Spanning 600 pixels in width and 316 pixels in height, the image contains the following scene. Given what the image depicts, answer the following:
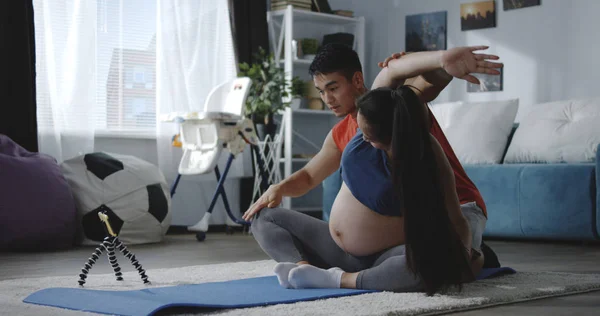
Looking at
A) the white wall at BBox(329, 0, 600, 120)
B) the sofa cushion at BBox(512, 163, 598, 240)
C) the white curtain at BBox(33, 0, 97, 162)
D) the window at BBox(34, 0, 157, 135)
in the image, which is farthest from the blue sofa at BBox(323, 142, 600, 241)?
the white curtain at BBox(33, 0, 97, 162)

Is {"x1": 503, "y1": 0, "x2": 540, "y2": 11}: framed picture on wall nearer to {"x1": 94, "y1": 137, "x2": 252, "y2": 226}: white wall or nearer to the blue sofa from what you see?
the blue sofa

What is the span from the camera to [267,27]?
5.71 metres

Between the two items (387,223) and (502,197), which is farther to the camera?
(502,197)

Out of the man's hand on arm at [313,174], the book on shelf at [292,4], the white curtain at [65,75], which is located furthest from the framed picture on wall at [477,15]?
the man's hand on arm at [313,174]

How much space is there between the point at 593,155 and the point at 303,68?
7.72 feet

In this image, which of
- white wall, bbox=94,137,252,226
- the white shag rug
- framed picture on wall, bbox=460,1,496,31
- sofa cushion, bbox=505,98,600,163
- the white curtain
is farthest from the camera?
framed picture on wall, bbox=460,1,496,31

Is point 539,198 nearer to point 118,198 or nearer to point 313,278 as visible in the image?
point 118,198

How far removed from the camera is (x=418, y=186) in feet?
6.49

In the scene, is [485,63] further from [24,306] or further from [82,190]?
[82,190]

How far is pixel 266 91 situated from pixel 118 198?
1.41m

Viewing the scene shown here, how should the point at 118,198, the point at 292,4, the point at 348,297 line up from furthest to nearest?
the point at 292,4, the point at 118,198, the point at 348,297

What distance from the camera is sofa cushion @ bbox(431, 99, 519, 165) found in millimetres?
4805

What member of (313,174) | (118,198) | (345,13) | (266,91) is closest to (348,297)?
(313,174)

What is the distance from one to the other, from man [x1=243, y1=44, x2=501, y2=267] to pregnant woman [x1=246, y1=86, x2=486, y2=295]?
7 cm
